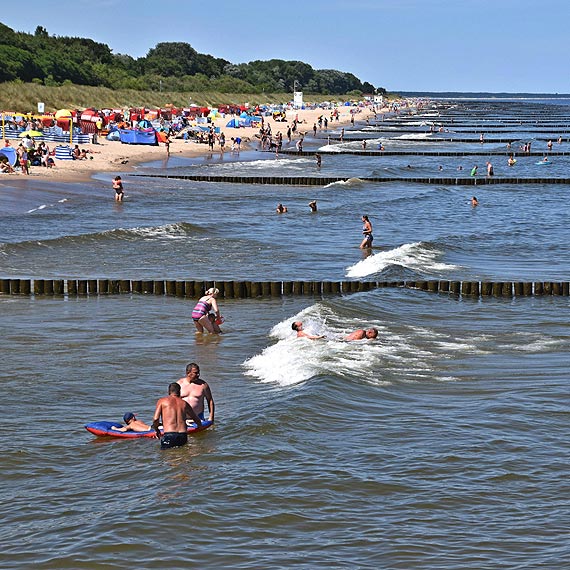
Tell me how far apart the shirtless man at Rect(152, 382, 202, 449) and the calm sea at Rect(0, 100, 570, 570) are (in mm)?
204

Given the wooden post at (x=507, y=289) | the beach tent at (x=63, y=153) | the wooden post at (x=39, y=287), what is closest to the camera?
the wooden post at (x=39, y=287)

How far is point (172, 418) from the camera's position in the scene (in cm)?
1313

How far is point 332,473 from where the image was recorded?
12.5 meters

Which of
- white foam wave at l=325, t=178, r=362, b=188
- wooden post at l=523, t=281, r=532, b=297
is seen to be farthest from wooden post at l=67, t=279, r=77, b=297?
white foam wave at l=325, t=178, r=362, b=188

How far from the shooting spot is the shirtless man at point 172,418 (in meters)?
13.1

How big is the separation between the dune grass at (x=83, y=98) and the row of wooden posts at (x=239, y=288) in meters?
71.8

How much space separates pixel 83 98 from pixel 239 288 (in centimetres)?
9123

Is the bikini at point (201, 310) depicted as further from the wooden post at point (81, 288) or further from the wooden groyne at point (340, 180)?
the wooden groyne at point (340, 180)

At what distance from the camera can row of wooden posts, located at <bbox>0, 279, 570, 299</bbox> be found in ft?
81.6

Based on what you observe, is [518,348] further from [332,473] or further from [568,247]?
[568,247]

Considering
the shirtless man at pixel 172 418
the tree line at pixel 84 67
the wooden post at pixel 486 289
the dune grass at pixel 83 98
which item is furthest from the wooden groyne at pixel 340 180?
the tree line at pixel 84 67

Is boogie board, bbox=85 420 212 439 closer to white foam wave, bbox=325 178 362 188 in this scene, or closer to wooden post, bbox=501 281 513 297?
wooden post, bbox=501 281 513 297

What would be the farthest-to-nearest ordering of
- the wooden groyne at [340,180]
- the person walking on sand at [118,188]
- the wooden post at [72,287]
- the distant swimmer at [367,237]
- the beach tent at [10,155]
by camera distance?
the wooden groyne at [340,180] < the beach tent at [10,155] < the person walking on sand at [118,188] < the distant swimmer at [367,237] < the wooden post at [72,287]

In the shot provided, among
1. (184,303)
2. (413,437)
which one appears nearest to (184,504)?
(413,437)
